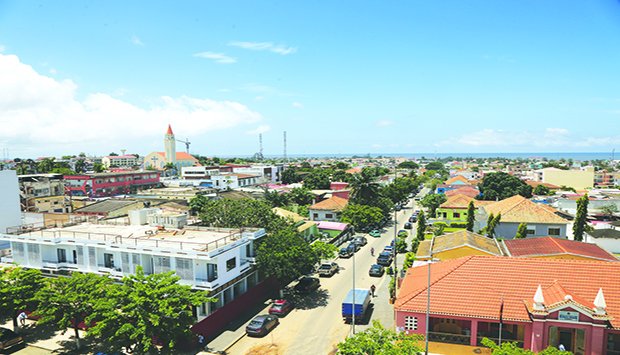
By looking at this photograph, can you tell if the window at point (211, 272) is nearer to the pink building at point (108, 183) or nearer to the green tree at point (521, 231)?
the green tree at point (521, 231)

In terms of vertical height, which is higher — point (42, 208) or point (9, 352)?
point (42, 208)

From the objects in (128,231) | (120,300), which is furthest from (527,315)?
(128,231)

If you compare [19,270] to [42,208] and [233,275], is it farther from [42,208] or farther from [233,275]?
[42,208]

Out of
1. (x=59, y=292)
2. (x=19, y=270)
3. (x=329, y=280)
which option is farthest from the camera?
(x=329, y=280)

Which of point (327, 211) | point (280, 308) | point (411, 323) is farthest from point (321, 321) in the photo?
point (327, 211)

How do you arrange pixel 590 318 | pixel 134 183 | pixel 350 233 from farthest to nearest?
pixel 134 183, pixel 350 233, pixel 590 318

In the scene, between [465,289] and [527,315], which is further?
[465,289]

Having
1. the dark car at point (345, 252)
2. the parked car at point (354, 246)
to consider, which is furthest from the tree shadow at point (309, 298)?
the parked car at point (354, 246)
